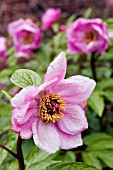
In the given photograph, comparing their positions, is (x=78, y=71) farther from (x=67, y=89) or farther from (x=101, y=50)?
(x=67, y=89)

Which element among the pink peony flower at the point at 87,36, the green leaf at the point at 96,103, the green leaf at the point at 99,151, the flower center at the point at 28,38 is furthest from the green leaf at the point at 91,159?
the flower center at the point at 28,38

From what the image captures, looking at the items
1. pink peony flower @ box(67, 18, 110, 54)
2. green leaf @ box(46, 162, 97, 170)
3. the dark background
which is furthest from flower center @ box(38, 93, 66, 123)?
the dark background

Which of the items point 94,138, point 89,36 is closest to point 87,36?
point 89,36

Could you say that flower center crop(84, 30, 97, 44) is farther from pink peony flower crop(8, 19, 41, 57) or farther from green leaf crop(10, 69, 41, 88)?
green leaf crop(10, 69, 41, 88)

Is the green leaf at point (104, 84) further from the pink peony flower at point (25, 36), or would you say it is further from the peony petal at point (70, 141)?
the peony petal at point (70, 141)

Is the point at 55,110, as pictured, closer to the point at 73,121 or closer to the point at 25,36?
the point at 73,121

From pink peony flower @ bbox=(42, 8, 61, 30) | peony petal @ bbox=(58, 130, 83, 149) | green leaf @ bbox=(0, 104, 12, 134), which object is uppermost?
pink peony flower @ bbox=(42, 8, 61, 30)
